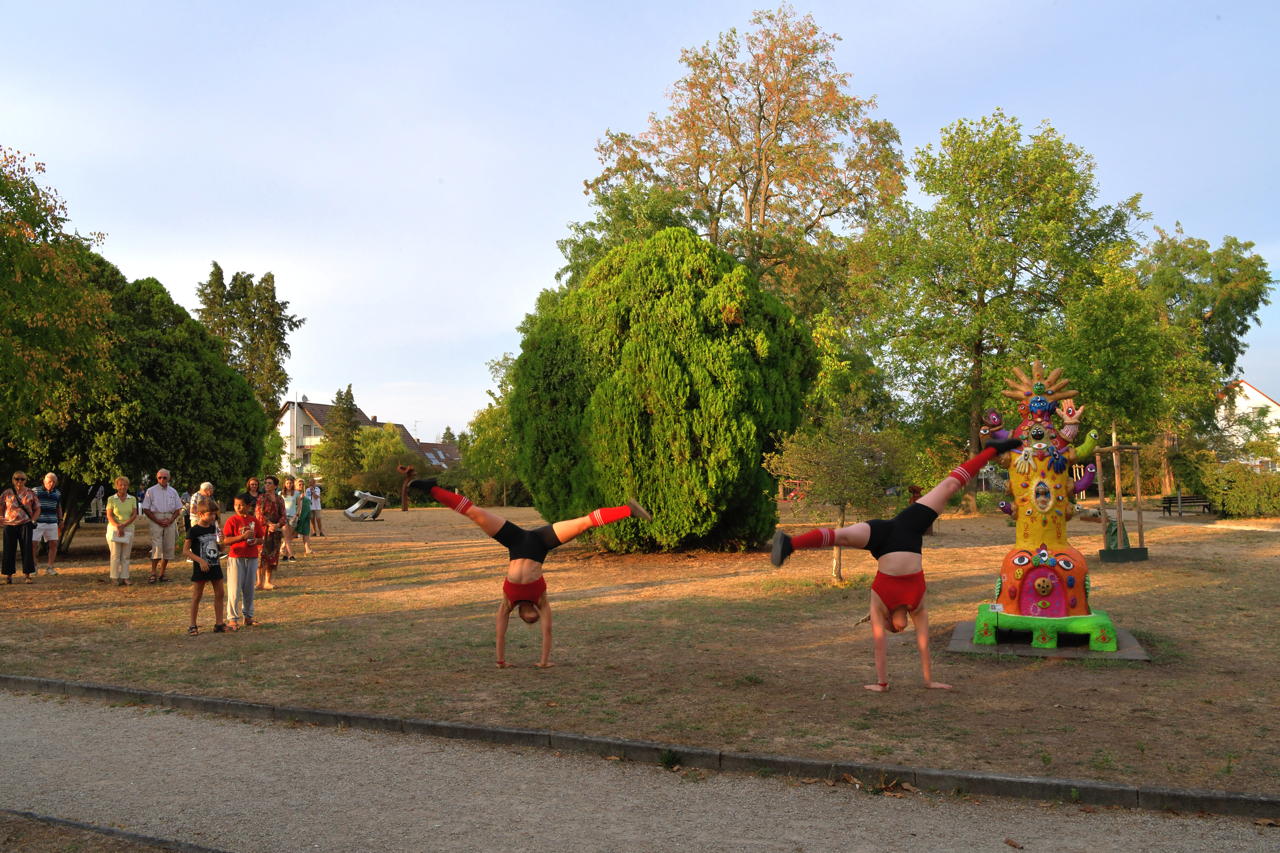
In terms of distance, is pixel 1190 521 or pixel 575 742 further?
pixel 1190 521

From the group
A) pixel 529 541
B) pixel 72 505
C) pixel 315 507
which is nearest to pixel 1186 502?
pixel 315 507

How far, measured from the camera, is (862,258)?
36.4m

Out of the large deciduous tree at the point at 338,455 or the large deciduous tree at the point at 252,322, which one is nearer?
the large deciduous tree at the point at 252,322

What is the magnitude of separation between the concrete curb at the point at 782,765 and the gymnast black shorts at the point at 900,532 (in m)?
2.76

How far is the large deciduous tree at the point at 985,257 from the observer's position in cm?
3119

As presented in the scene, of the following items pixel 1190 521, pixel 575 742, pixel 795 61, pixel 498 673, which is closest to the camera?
pixel 575 742

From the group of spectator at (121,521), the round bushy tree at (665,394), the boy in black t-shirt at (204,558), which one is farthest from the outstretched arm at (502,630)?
the round bushy tree at (665,394)

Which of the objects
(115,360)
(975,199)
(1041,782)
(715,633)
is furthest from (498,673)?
(975,199)

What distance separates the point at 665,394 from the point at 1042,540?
33.9 feet

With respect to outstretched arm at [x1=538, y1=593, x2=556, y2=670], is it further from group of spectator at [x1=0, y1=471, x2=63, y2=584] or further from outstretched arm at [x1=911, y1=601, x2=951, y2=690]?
group of spectator at [x1=0, y1=471, x2=63, y2=584]

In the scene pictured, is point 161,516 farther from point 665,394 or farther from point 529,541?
point 529,541

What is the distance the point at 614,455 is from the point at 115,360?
35.6 feet

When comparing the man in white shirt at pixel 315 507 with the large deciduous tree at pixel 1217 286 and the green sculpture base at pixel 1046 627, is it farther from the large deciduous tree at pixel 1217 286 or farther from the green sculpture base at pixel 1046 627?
the large deciduous tree at pixel 1217 286

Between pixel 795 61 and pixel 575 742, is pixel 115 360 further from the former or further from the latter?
pixel 795 61
